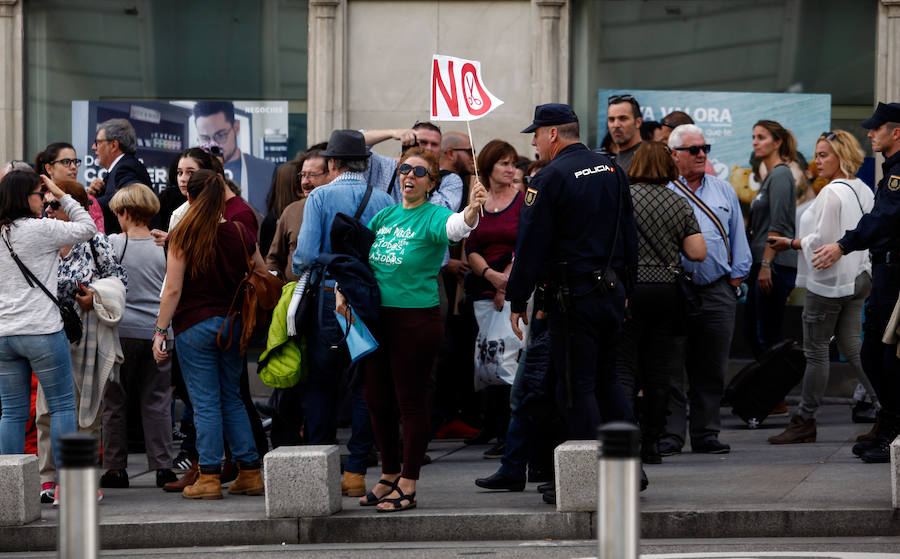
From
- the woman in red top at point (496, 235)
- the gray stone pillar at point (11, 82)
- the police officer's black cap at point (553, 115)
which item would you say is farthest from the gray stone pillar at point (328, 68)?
the police officer's black cap at point (553, 115)

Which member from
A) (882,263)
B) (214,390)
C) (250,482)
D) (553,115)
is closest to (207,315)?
(214,390)

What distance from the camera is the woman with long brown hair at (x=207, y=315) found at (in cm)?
761

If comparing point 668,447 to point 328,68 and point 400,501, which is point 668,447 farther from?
point 328,68

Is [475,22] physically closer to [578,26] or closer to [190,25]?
[578,26]

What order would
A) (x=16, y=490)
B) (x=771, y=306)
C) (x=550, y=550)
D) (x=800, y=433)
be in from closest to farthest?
(x=550, y=550)
(x=16, y=490)
(x=800, y=433)
(x=771, y=306)

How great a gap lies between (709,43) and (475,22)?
7.31 feet

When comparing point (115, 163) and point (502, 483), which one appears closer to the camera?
point (502, 483)

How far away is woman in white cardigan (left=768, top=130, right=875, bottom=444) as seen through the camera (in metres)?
9.11

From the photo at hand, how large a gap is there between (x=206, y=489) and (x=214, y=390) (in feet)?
1.93

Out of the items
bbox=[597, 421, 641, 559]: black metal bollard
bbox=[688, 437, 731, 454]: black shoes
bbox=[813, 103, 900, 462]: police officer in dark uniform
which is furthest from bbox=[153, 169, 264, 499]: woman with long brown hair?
bbox=[597, 421, 641, 559]: black metal bollard

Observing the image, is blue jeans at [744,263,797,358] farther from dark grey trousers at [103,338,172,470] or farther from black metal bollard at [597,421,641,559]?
black metal bollard at [597,421,641,559]

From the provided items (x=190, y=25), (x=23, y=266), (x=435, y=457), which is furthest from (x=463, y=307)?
(x=190, y=25)

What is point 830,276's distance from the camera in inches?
364

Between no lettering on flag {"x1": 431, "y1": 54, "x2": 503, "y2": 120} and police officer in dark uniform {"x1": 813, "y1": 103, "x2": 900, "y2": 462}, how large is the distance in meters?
2.28
